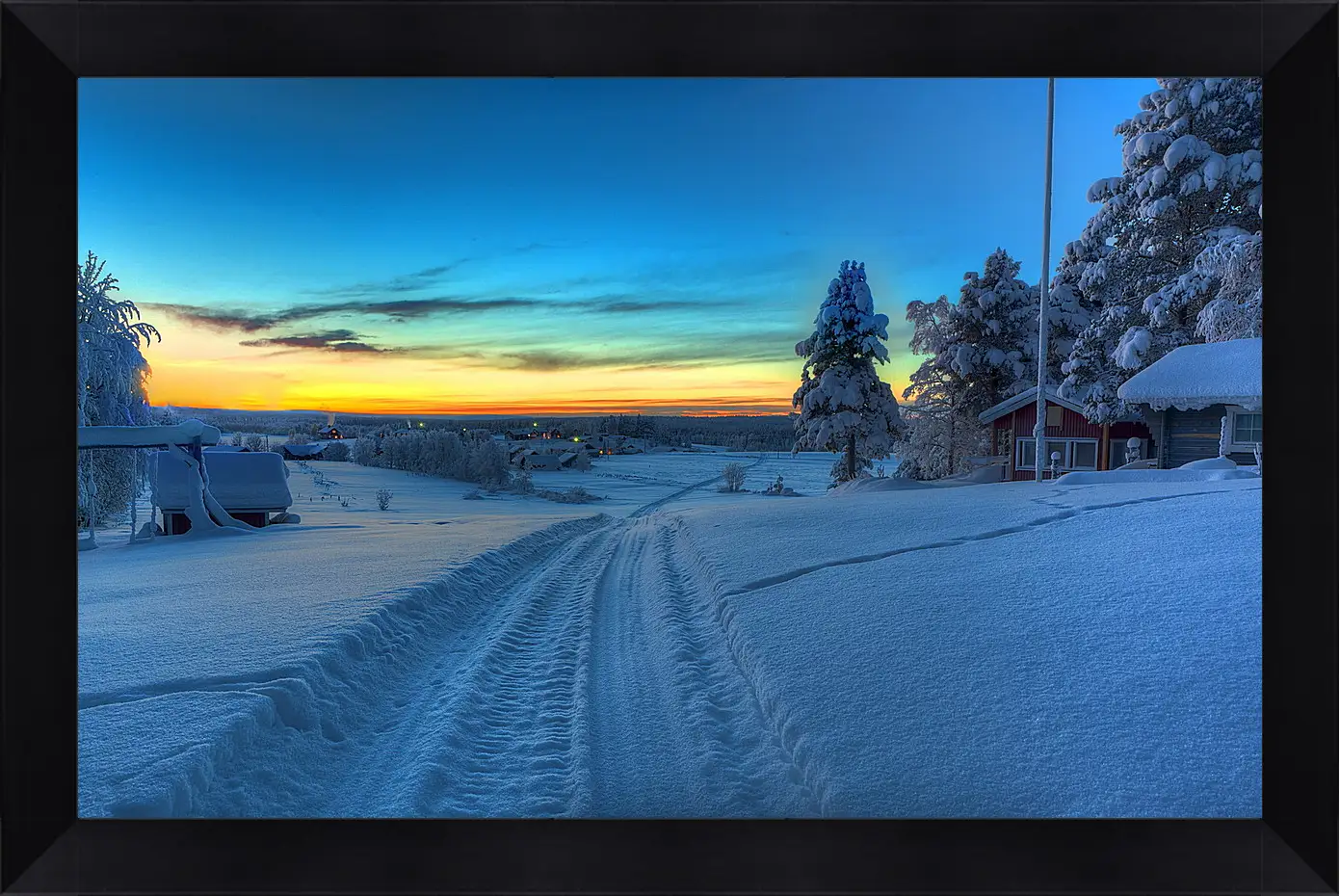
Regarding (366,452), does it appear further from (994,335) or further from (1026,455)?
(1026,455)

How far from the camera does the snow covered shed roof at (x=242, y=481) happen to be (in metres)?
11.9

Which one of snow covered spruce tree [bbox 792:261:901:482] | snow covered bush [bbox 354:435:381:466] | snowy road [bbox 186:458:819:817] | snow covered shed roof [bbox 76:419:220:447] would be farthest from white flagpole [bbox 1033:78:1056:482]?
snow covered bush [bbox 354:435:381:466]

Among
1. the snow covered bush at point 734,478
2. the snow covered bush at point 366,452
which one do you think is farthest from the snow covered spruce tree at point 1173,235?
the snow covered bush at point 366,452

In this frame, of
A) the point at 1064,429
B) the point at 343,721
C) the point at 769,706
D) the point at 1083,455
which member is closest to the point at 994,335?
the point at 1064,429

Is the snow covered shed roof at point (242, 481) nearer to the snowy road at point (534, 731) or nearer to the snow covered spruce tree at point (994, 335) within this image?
the snowy road at point (534, 731)

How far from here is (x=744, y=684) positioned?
12.1 feet

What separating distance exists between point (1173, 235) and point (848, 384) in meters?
7.94

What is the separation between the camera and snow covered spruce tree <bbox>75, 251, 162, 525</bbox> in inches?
496

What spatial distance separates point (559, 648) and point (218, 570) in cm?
517

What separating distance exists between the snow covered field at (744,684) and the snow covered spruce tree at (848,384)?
11858mm

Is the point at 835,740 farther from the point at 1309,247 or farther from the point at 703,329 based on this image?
the point at 703,329

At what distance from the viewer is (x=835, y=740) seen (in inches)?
108
